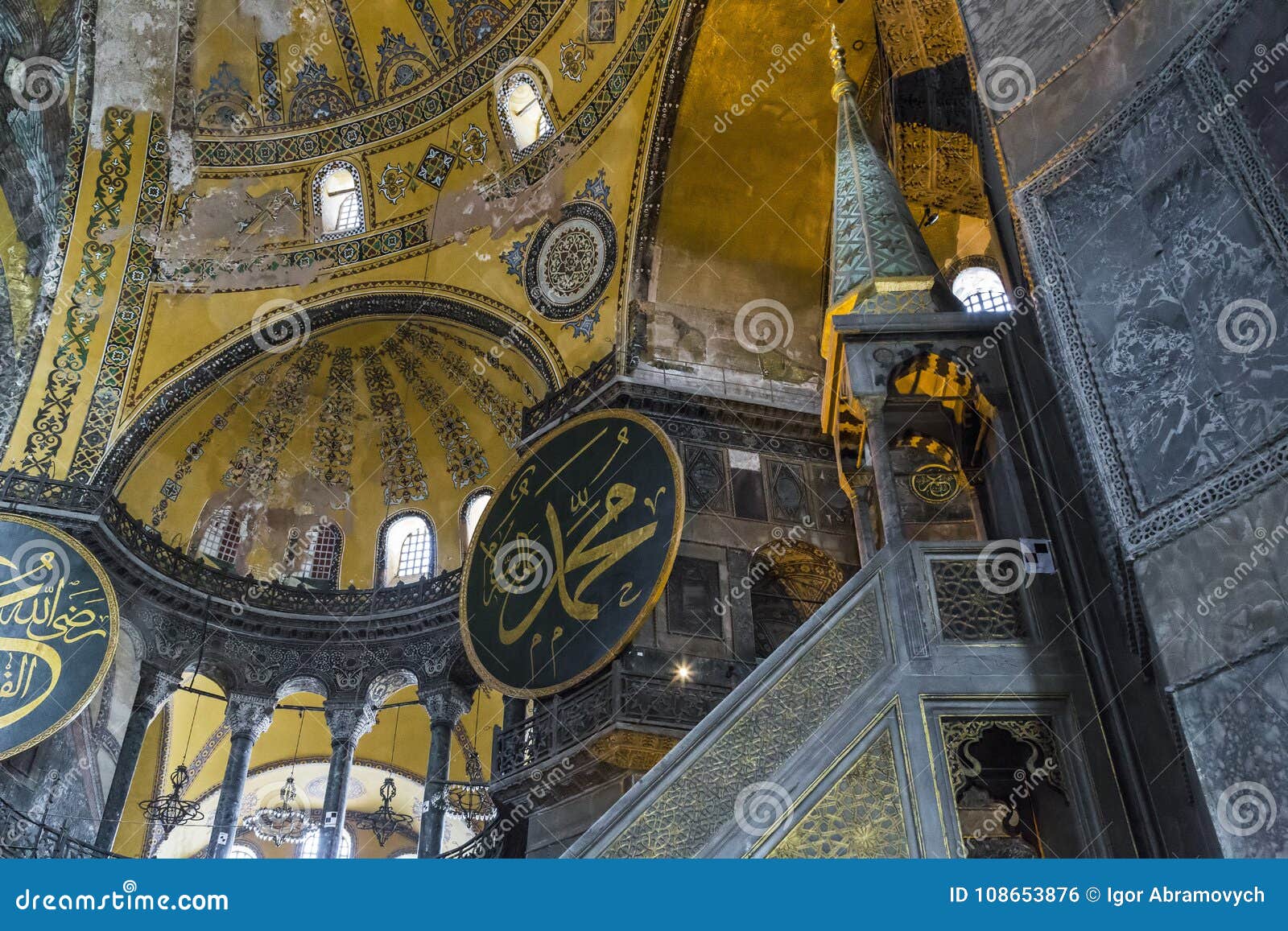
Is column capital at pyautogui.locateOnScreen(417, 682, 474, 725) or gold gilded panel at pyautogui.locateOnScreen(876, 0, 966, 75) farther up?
gold gilded panel at pyautogui.locateOnScreen(876, 0, 966, 75)

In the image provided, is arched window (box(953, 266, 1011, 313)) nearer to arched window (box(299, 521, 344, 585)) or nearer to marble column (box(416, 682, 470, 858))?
marble column (box(416, 682, 470, 858))

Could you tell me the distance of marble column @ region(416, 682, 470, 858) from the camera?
1019 cm

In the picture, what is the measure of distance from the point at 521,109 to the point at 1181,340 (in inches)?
343

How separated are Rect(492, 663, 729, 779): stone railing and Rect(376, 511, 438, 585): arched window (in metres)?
4.42

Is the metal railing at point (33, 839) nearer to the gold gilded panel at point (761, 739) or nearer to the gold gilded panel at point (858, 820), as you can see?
the gold gilded panel at point (761, 739)

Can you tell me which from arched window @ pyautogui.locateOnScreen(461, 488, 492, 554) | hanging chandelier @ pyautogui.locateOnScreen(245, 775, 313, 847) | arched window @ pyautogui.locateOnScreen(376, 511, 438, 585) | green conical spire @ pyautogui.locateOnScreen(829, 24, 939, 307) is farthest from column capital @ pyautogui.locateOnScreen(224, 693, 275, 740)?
green conical spire @ pyautogui.locateOnScreen(829, 24, 939, 307)

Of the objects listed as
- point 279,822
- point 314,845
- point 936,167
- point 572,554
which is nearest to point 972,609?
point 936,167

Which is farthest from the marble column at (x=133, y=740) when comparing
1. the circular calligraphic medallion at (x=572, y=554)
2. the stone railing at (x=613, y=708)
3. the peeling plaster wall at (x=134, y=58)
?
the peeling plaster wall at (x=134, y=58)

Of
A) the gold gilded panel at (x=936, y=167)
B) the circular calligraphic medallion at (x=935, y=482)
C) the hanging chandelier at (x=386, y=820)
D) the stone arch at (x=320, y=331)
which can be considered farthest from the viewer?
the hanging chandelier at (x=386, y=820)

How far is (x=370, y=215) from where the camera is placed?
1162 cm

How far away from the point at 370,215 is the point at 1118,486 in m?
9.44

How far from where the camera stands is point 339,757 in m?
10.9

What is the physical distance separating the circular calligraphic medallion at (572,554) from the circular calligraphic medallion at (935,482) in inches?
81.3

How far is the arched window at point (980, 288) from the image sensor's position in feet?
28.4
